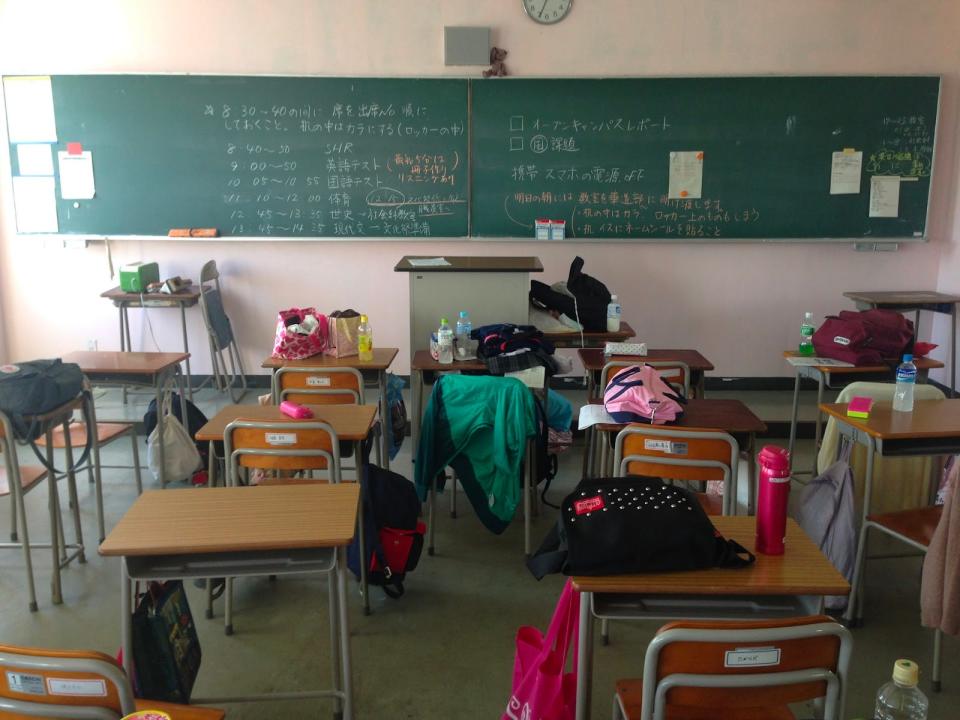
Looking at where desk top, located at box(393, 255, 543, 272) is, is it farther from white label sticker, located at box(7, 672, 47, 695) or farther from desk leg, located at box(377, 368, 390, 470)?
white label sticker, located at box(7, 672, 47, 695)

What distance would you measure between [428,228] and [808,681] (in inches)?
179

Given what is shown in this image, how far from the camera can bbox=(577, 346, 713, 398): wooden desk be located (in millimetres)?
3895

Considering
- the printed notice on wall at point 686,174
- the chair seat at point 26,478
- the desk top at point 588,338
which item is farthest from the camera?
the printed notice on wall at point 686,174

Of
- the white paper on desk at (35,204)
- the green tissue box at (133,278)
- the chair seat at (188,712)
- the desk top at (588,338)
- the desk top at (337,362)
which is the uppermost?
the white paper on desk at (35,204)

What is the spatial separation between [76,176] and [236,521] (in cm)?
446

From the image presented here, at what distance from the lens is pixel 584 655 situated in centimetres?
175

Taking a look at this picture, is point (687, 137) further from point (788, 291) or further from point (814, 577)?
point (814, 577)

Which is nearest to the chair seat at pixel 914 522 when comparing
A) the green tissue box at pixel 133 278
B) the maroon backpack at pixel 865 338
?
the maroon backpack at pixel 865 338

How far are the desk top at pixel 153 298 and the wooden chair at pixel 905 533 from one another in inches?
166

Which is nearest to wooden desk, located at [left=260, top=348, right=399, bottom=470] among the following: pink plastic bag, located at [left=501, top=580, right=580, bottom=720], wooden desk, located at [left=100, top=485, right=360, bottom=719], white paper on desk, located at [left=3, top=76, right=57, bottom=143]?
wooden desk, located at [left=100, top=485, right=360, bottom=719]

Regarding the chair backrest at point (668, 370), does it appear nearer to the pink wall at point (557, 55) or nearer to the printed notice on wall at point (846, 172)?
the pink wall at point (557, 55)

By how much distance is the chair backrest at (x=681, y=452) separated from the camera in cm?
262

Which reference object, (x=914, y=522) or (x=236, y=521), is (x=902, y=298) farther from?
(x=236, y=521)

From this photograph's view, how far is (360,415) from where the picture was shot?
3.02 meters
